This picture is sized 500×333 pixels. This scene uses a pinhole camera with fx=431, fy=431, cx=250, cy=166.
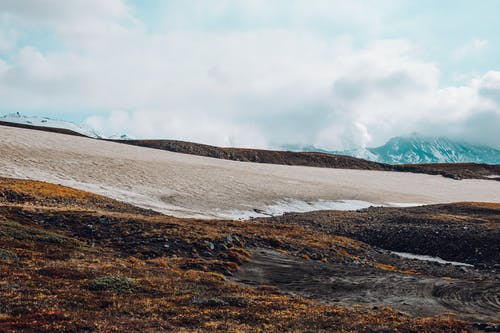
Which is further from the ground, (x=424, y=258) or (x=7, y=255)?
(x=7, y=255)

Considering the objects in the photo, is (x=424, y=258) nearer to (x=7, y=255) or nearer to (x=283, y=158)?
(x=7, y=255)

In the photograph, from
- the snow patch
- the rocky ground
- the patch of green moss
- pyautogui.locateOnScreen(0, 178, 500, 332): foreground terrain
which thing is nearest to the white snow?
pyautogui.locateOnScreen(0, 178, 500, 332): foreground terrain

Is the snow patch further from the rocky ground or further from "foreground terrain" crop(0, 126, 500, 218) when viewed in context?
the rocky ground

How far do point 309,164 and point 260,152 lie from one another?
51.3 feet

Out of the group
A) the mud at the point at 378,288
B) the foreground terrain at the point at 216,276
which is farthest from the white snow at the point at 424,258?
the mud at the point at 378,288

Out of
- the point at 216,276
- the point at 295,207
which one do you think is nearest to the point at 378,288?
the point at 216,276

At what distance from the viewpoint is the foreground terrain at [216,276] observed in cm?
1538

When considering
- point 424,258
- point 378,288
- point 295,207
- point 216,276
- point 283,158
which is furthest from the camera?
point 283,158

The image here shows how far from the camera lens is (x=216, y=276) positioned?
2361cm

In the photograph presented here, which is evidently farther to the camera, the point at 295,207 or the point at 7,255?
the point at 295,207

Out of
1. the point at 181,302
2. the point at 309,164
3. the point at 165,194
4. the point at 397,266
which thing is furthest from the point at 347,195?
the point at 181,302

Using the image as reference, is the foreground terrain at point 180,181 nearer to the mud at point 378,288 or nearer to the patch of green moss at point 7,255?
the mud at point 378,288

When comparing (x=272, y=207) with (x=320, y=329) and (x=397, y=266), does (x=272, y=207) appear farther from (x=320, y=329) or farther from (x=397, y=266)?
(x=320, y=329)

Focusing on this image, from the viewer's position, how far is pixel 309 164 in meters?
126
